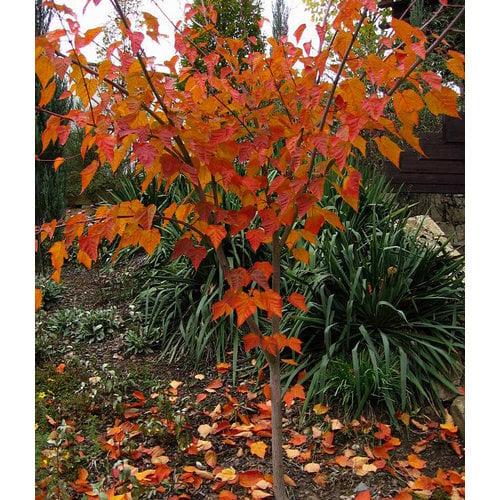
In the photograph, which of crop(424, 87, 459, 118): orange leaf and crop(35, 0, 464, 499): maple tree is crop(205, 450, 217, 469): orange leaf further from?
crop(424, 87, 459, 118): orange leaf

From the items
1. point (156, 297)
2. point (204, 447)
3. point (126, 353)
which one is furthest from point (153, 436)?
point (156, 297)

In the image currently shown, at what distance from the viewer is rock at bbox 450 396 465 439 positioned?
2264mm

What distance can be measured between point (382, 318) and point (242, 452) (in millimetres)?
935

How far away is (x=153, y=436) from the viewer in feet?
7.47

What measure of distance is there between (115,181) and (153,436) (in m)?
3.53

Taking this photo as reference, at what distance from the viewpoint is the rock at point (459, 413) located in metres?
2.26

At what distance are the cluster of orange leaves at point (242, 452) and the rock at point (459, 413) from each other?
29mm

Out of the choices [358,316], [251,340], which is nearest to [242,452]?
[251,340]

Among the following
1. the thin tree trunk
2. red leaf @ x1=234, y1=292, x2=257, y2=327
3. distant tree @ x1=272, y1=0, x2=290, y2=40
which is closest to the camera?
red leaf @ x1=234, y1=292, x2=257, y2=327

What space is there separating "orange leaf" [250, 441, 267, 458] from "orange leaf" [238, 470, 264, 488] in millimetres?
107

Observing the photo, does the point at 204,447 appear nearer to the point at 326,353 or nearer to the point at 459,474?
the point at 326,353

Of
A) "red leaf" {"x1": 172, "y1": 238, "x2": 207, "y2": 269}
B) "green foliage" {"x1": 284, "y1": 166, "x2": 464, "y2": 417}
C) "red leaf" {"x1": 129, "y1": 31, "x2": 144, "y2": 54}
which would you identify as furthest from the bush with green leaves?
"red leaf" {"x1": 129, "y1": 31, "x2": 144, "y2": 54}

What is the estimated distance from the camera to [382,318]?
2.56 metres

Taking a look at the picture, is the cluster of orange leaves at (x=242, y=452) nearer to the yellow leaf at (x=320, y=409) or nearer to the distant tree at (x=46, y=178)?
the yellow leaf at (x=320, y=409)
